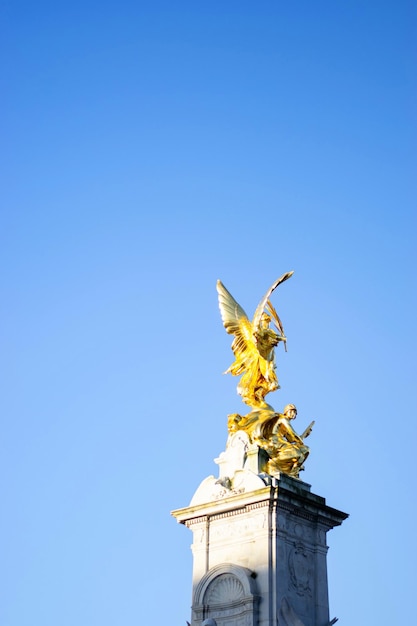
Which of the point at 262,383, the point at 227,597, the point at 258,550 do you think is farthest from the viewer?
the point at 262,383

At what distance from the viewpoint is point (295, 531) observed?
21.1 m

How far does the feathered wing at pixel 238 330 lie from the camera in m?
23.5

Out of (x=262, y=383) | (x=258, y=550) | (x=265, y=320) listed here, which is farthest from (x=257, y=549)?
(x=265, y=320)

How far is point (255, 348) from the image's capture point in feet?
76.4

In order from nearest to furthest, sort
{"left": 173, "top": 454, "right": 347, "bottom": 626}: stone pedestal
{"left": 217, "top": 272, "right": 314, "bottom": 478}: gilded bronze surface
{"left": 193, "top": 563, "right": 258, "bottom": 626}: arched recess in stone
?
{"left": 193, "top": 563, "right": 258, "bottom": 626}: arched recess in stone
{"left": 173, "top": 454, "right": 347, "bottom": 626}: stone pedestal
{"left": 217, "top": 272, "right": 314, "bottom": 478}: gilded bronze surface

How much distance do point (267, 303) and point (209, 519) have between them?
5087mm

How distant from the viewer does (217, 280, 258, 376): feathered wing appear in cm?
2345

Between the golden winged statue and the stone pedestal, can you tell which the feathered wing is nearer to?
the golden winged statue

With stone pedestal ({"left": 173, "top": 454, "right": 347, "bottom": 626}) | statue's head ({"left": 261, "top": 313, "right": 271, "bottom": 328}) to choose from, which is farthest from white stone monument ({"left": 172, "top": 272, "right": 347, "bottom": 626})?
statue's head ({"left": 261, "top": 313, "right": 271, "bottom": 328})

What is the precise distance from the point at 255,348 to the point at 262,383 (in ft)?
2.65

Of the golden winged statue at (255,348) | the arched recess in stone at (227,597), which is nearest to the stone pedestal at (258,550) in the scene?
the arched recess in stone at (227,597)

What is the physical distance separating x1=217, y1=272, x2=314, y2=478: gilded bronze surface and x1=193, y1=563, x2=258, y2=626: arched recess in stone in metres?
2.24

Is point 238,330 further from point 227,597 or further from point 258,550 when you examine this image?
point 227,597

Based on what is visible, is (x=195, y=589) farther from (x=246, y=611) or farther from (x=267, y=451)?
(x=267, y=451)
